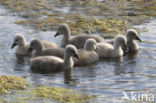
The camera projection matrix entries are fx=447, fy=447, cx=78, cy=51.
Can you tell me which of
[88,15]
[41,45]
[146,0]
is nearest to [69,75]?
[41,45]

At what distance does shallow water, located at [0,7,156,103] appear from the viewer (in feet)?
30.0

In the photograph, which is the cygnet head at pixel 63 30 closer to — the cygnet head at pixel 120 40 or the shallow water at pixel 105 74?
the shallow water at pixel 105 74

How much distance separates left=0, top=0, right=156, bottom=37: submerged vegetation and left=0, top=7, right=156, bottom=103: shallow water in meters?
1.88

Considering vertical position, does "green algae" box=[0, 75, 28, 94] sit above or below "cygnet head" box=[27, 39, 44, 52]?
below

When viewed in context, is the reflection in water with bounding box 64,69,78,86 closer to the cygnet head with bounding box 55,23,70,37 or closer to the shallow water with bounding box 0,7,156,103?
the shallow water with bounding box 0,7,156,103

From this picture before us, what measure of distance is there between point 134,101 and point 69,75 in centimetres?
236

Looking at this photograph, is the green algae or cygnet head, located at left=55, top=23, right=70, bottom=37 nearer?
the green algae

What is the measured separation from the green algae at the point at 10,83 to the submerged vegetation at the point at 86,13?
5.16 meters

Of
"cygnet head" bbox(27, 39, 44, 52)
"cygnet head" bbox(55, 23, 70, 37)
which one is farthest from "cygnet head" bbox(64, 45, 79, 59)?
"cygnet head" bbox(55, 23, 70, 37)

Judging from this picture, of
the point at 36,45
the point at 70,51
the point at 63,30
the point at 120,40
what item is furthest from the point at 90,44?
the point at 63,30

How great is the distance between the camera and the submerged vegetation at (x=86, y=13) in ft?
48.8

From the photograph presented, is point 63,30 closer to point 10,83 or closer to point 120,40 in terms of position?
point 120,40

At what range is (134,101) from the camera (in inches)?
331

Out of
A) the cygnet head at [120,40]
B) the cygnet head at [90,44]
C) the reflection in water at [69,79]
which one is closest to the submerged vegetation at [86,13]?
the cygnet head at [120,40]
